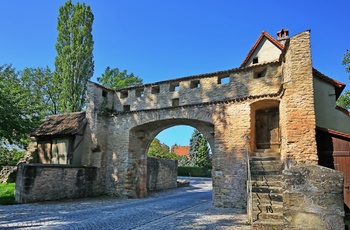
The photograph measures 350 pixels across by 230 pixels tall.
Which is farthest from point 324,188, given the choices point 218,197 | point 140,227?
point 218,197

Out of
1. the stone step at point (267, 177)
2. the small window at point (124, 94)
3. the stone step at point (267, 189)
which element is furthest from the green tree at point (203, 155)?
the stone step at point (267, 189)

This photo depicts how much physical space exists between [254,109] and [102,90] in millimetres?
7785

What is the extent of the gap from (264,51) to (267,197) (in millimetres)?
8448

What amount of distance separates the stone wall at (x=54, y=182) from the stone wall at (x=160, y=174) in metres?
4.39

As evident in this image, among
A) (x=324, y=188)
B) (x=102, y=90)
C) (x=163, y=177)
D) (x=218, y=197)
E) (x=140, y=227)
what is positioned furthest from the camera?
(x=163, y=177)

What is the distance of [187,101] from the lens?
12.0m

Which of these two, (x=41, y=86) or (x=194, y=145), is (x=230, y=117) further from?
(x=194, y=145)

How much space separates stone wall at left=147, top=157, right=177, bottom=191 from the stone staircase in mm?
9013

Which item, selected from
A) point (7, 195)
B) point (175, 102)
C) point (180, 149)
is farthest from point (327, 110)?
point (180, 149)

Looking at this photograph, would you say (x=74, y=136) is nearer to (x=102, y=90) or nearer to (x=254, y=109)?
(x=102, y=90)

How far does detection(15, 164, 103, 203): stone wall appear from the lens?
994 centimetres

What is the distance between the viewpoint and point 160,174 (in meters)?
17.8

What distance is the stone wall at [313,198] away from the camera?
3.95 m

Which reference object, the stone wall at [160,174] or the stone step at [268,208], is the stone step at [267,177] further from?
Result: the stone wall at [160,174]
